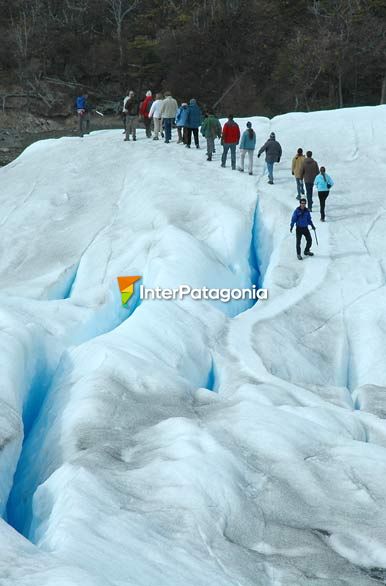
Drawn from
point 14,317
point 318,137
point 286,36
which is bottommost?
point 14,317

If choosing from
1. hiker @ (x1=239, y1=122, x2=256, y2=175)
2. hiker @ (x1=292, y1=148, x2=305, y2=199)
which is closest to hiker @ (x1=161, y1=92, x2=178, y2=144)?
hiker @ (x1=239, y1=122, x2=256, y2=175)

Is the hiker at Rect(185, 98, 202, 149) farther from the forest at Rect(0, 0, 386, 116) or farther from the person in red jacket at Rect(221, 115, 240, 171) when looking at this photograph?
the forest at Rect(0, 0, 386, 116)

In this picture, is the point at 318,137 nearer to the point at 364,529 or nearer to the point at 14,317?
the point at 14,317

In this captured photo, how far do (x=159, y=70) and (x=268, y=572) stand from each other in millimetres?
50042

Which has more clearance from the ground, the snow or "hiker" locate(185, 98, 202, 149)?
"hiker" locate(185, 98, 202, 149)

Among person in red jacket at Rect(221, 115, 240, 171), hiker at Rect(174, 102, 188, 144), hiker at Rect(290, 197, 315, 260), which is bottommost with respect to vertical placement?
hiker at Rect(290, 197, 315, 260)

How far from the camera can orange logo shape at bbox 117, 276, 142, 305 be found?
16953 mm

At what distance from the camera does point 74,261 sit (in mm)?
18844

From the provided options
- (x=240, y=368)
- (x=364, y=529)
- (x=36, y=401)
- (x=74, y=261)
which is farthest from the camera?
(x=74, y=261)

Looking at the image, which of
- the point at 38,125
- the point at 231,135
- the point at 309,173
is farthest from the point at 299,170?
the point at 38,125

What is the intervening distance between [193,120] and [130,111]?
194 cm

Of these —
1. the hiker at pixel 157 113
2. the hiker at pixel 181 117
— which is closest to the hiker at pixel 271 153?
the hiker at pixel 181 117

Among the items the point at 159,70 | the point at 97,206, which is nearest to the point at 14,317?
the point at 97,206

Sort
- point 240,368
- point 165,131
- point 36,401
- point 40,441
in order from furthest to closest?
point 165,131
point 240,368
point 36,401
point 40,441
